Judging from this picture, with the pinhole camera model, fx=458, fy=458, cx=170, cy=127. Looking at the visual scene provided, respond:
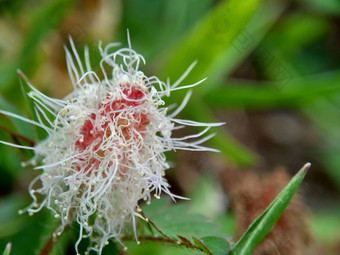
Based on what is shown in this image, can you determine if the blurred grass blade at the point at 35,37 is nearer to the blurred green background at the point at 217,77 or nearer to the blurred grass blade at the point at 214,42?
the blurred green background at the point at 217,77

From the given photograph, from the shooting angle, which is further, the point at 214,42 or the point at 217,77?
the point at 217,77

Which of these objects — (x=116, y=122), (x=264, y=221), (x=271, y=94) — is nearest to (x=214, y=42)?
(x=271, y=94)

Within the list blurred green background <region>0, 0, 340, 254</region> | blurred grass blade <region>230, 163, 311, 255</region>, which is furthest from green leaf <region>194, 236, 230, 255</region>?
blurred green background <region>0, 0, 340, 254</region>

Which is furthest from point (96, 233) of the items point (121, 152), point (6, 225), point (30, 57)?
point (30, 57)

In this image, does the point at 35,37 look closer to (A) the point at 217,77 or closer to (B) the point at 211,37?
(B) the point at 211,37

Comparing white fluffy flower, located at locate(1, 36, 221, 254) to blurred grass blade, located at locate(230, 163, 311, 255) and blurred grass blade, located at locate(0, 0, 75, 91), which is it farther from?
blurred grass blade, located at locate(0, 0, 75, 91)

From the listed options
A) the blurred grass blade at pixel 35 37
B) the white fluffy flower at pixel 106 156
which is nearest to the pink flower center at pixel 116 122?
the white fluffy flower at pixel 106 156
